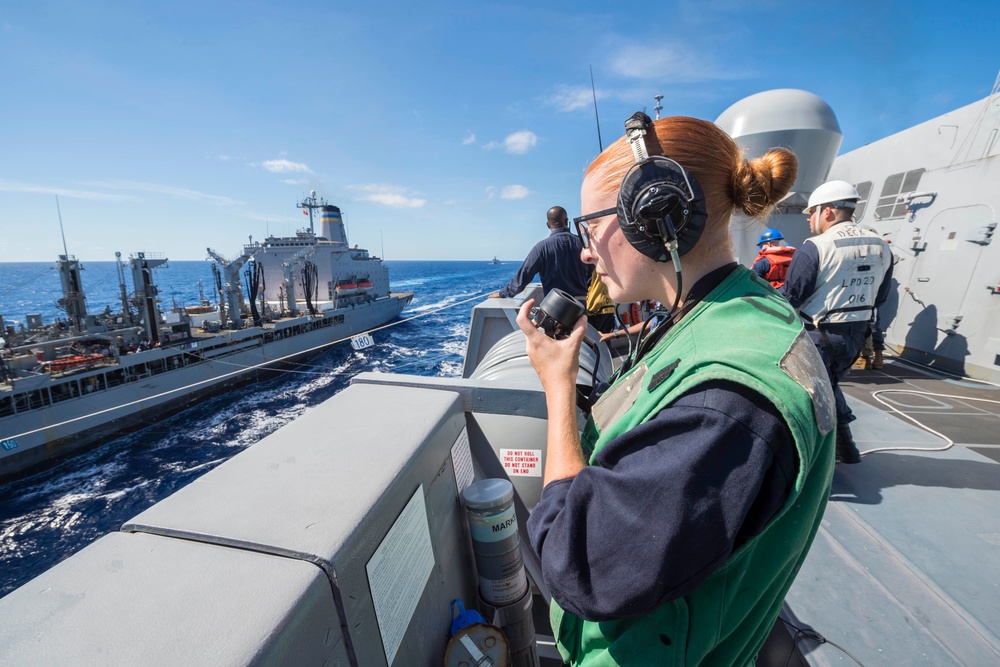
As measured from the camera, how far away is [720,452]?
69cm

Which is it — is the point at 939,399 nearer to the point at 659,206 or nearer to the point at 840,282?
the point at 840,282

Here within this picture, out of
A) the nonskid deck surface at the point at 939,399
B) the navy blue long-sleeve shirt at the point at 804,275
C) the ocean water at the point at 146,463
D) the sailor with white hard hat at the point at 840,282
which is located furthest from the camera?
the ocean water at the point at 146,463

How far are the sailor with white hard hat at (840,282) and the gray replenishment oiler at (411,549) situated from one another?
3.03 feet

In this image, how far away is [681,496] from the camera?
69 centimetres

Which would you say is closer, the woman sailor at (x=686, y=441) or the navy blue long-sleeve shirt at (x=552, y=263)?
the woman sailor at (x=686, y=441)

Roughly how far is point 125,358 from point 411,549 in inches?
1017

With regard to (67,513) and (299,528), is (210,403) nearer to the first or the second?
(67,513)

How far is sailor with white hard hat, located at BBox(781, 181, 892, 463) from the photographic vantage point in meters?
3.42

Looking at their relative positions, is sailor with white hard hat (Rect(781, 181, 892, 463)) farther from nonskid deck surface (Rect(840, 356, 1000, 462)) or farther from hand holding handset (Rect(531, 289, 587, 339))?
hand holding handset (Rect(531, 289, 587, 339))

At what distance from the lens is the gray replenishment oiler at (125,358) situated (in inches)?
682

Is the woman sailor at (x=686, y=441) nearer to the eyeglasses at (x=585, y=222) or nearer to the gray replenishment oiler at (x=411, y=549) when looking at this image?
the eyeglasses at (x=585, y=222)

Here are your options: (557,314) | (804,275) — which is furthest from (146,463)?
(804,275)

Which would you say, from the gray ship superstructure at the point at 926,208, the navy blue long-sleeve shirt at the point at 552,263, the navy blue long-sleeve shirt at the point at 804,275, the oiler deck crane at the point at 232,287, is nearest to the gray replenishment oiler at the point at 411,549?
the navy blue long-sleeve shirt at the point at 552,263

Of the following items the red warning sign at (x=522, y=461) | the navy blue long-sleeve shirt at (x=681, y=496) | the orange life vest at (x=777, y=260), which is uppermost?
the orange life vest at (x=777, y=260)
